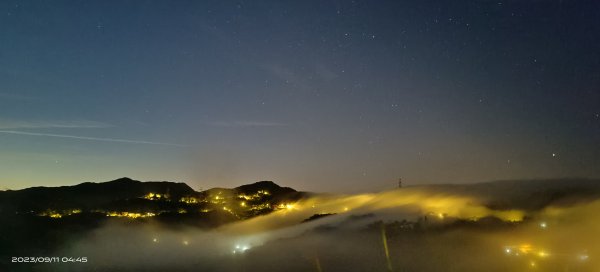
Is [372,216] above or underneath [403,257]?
above

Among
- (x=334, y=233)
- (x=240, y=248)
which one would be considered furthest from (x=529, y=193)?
(x=240, y=248)

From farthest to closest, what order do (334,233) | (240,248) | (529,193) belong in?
(240,248), (334,233), (529,193)

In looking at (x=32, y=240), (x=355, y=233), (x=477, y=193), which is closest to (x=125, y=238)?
(x=32, y=240)

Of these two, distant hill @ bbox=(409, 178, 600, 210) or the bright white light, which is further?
the bright white light

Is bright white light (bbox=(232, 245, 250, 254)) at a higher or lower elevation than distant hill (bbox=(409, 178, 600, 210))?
lower

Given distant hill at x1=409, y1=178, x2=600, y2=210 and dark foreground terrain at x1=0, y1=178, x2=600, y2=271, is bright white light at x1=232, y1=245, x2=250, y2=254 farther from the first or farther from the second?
distant hill at x1=409, y1=178, x2=600, y2=210

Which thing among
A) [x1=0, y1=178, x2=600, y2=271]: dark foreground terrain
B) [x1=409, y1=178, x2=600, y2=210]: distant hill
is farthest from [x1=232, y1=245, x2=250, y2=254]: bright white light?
[x1=409, y1=178, x2=600, y2=210]: distant hill

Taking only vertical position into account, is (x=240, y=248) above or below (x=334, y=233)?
below

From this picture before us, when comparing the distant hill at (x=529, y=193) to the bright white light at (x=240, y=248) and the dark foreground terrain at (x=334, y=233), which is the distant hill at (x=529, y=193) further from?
the bright white light at (x=240, y=248)

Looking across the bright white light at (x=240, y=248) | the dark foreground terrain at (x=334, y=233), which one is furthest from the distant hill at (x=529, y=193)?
the bright white light at (x=240, y=248)

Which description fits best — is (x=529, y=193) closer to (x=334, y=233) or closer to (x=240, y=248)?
(x=334, y=233)

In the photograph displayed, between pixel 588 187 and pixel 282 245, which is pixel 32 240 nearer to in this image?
pixel 282 245
